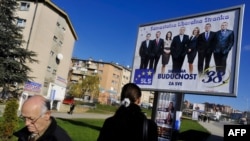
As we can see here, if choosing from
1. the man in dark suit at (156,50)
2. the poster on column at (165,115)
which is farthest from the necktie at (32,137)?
the man in dark suit at (156,50)

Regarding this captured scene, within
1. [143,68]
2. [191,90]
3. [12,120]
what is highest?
[143,68]

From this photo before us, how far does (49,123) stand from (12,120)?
31.0 feet

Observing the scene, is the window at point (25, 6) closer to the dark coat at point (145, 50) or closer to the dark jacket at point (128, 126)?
the dark coat at point (145, 50)

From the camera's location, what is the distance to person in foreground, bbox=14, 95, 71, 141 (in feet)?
9.88

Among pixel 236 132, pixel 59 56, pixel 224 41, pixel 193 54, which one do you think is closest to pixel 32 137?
pixel 236 132

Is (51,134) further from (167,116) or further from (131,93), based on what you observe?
(167,116)

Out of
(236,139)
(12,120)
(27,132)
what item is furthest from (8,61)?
(27,132)

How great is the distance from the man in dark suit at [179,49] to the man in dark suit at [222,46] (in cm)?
164

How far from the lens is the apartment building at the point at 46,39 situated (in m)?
39.2

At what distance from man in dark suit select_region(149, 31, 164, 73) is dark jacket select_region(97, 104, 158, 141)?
12.9 m

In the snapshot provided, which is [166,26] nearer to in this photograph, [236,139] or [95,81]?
[236,139]

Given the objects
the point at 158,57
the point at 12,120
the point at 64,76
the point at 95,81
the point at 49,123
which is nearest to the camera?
the point at 49,123

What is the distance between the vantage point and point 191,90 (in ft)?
47.8

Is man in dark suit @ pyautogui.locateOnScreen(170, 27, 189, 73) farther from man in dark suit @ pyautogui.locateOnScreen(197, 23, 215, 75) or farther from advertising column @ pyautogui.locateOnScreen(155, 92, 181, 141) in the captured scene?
advertising column @ pyautogui.locateOnScreen(155, 92, 181, 141)
